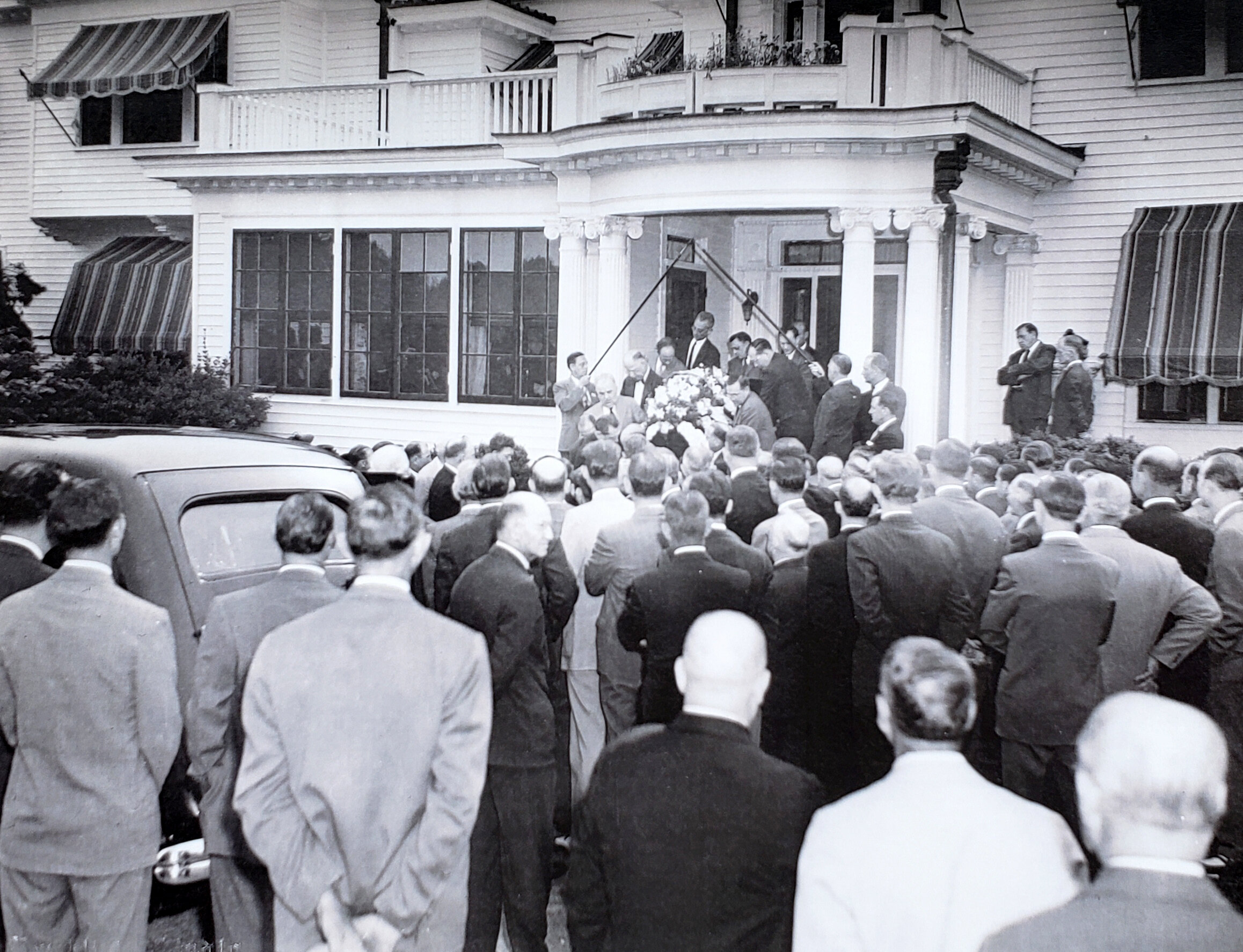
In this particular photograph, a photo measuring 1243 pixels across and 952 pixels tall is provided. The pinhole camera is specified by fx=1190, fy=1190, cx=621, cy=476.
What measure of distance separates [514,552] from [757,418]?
6.23 m

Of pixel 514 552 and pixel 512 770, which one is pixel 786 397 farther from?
pixel 512 770

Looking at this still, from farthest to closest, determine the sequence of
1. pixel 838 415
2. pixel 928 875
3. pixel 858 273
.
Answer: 1. pixel 858 273
2. pixel 838 415
3. pixel 928 875

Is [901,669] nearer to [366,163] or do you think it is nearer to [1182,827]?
[1182,827]

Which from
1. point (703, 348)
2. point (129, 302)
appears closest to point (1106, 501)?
point (703, 348)

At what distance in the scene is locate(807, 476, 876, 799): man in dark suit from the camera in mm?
5426

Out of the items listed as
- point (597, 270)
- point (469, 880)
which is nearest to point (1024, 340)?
point (597, 270)

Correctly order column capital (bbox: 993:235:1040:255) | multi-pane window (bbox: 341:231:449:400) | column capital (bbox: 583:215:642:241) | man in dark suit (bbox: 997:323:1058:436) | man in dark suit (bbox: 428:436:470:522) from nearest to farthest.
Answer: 1. man in dark suit (bbox: 428:436:470:522)
2. man in dark suit (bbox: 997:323:1058:436)
3. column capital (bbox: 583:215:642:241)
4. column capital (bbox: 993:235:1040:255)
5. multi-pane window (bbox: 341:231:449:400)

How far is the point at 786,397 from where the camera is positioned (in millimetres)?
11734

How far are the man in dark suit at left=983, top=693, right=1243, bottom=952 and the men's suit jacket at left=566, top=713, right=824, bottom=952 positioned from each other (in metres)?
0.70

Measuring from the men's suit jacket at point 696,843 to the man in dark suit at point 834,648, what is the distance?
8.69 feet

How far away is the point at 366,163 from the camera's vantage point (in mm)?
16469

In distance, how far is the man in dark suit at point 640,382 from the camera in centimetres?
1262

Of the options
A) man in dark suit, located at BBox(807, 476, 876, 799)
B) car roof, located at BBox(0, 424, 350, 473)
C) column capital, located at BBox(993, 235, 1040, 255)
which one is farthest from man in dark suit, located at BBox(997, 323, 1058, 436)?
car roof, located at BBox(0, 424, 350, 473)

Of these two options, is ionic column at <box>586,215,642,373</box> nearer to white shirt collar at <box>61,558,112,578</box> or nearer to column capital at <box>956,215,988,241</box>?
column capital at <box>956,215,988,241</box>
